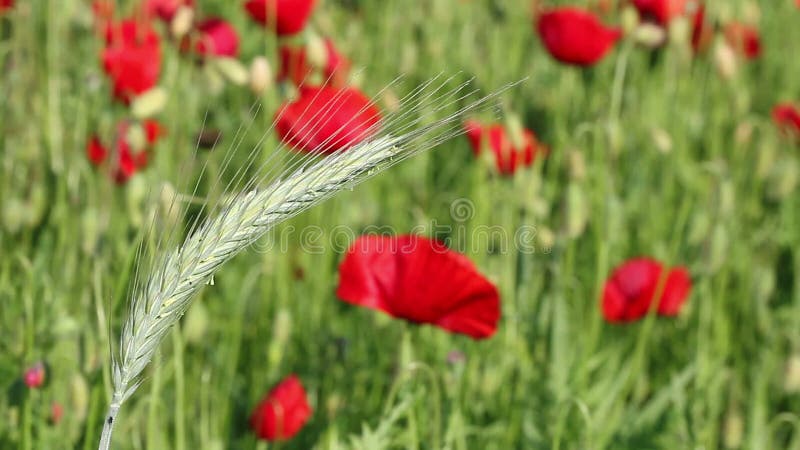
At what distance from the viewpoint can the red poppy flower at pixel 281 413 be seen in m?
1.16

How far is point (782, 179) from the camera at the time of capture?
1738 millimetres

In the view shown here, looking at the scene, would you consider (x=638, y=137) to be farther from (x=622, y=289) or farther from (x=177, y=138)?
(x=177, y=138)

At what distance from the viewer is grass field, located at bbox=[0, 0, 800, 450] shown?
125 cm

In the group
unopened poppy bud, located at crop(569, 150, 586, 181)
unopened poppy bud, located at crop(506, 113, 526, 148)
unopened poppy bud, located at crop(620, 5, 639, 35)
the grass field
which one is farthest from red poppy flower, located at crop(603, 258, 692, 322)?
unopened poppy bud, located at crop(620, 5, 639, 35)

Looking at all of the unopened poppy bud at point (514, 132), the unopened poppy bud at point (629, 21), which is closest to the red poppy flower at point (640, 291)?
the unopened poppy bud at point (514, 132)

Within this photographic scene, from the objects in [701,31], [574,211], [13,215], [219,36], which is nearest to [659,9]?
[701,31]

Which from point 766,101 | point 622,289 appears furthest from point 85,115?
point 766,101

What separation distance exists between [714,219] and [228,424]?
0.75 m

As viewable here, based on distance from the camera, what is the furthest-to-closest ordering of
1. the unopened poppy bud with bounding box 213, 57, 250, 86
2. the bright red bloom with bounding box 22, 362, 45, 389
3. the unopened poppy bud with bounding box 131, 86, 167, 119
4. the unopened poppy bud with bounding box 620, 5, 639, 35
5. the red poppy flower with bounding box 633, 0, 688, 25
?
the red poppy flower with bounding box 633, 0, 688, 25 < the unopened poppy bud with bounding box 620, 5, 639, 35 < the unopened poppy bud with bounding box 213, 57, 250, 86 < the unopened poppy bud with bounding box 131, 86, 167, 119 < the bright red bloom with bounding box 22, 362, 45, 389

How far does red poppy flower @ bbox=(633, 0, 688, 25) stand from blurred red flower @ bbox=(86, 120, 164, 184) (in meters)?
0.92

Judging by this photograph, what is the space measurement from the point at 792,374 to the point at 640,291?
0.23m

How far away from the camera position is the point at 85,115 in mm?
1978

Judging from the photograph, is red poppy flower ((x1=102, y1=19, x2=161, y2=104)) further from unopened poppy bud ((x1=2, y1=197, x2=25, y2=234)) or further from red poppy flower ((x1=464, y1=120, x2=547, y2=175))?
red poppy flower ((x1=464, y1=120, x2=547, y2=175))

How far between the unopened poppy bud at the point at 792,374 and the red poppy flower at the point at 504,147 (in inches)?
19.0
